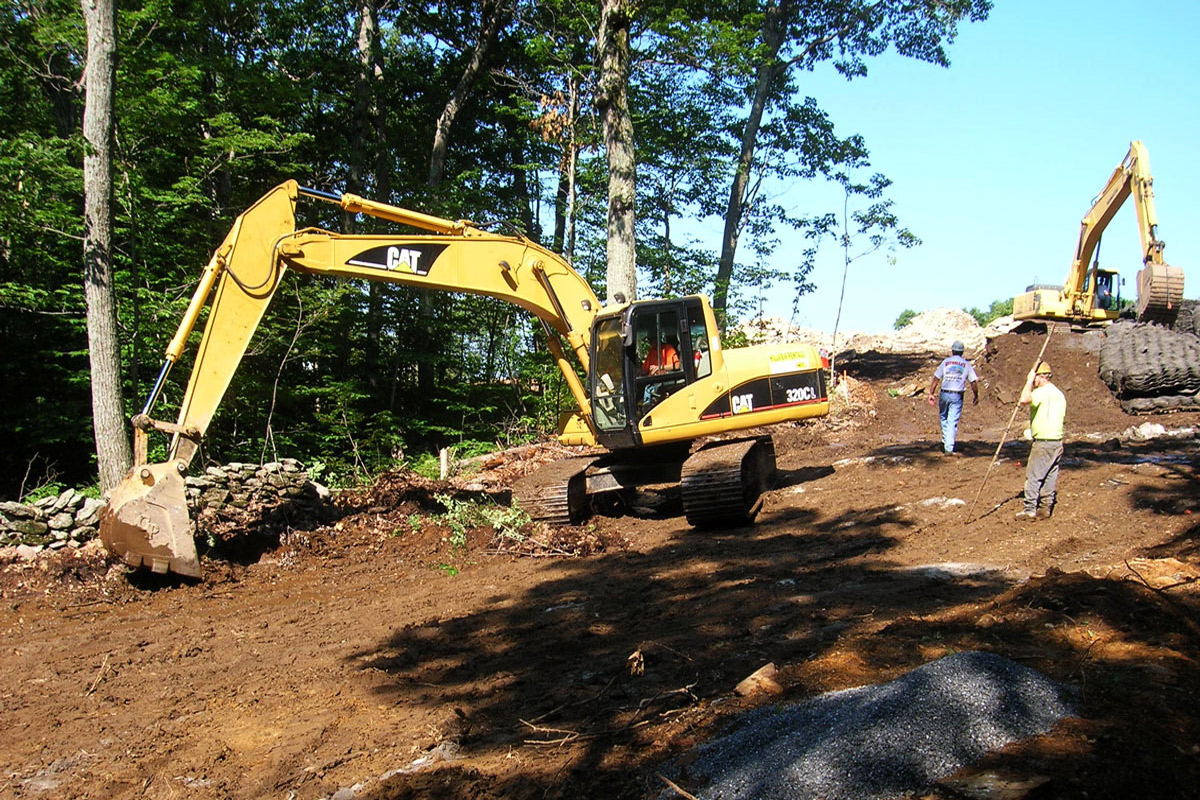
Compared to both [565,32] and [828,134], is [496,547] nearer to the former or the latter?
[565,32]

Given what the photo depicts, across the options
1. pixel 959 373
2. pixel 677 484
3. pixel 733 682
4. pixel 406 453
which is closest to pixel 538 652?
pixel 733 682

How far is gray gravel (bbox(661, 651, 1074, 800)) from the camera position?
337cm

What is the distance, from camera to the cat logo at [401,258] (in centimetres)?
903

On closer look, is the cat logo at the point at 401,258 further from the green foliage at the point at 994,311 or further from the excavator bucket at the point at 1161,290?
the green foliage at the point at 994,311

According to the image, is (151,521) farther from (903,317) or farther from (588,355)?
(903,317)

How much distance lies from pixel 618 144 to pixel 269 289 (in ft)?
23.9

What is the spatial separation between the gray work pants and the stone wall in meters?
7.76

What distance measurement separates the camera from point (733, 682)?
16.1 feet

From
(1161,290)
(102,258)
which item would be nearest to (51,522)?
(102,258)

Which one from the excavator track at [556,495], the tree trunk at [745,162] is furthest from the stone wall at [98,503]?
the tree trunk at [745,162]

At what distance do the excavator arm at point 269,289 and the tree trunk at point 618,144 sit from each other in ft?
12.8

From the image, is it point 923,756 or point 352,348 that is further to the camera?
point 352,348

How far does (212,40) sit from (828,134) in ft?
52.9

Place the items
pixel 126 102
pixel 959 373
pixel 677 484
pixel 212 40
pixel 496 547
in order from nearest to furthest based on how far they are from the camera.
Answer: pixel 496 547
pixel 677 484
pixel 959 373
pixel 126 102
pixel 212 40
